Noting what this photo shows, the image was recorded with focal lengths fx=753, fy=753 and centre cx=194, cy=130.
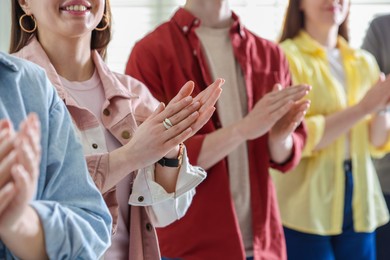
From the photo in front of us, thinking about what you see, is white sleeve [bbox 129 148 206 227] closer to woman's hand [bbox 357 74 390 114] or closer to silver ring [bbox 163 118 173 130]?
silver ring [bbox 163 118 173 130]

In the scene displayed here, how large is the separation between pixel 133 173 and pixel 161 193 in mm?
95

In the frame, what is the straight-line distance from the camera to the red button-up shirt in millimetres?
2070

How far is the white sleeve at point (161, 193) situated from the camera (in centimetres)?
154

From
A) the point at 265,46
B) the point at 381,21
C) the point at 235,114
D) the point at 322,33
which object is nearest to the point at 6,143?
the point at 235,114

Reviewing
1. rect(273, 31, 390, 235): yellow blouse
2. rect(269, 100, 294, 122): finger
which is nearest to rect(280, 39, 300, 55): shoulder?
rect(273, 31, 390, 235): yellow blouse

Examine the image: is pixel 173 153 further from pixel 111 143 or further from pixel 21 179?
pixel 21 179

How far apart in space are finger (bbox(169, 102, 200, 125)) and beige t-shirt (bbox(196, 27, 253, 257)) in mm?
659

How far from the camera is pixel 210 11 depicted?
7.27 ft

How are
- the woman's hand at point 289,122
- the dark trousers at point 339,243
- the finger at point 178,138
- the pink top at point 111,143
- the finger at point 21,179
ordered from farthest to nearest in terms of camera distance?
the dark trousers at point 339,243, the woman's hand at point 289,122, the pink top at point 111,143, the finger at point 178,138, the finger at point 21,179

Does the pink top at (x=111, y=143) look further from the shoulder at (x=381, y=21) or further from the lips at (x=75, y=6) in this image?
the shoulder at (x=381, y=21)

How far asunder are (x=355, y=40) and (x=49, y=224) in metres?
2.93

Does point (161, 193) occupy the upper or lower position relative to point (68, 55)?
lower

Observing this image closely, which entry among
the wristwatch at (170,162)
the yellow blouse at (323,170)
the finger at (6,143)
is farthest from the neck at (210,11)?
the finger at (6,143)

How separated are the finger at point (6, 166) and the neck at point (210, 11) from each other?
1304 mm
